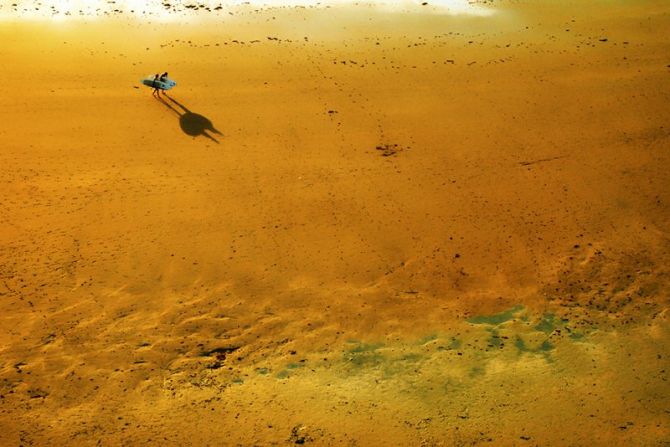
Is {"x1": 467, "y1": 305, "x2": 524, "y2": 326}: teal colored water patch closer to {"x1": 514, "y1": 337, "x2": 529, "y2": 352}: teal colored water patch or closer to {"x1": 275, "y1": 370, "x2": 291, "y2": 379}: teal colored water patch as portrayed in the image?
{"x1": 514, "y1": 337, "x2": 529, "y2": 352}: teal colored water patch

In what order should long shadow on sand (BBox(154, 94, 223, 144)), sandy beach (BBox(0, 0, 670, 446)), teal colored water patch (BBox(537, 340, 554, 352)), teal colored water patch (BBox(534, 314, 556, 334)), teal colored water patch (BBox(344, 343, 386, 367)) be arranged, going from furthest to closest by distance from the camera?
long shadow on sand (BBox(154, 94, 223, 144)) → teal colored water patch (BBox(534, 314, 556, 334)) → teal colored water patch (BBox(537, 340, 554, 352)) → teal colored water patch (BBox(344, 343, 386, 367)) → sandy beach (BBox(0, 0, 670, 446))

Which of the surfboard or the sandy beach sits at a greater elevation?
the surfboard

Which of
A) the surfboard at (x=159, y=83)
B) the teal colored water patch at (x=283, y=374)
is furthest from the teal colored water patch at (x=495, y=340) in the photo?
the surfboard at (x=159, y=83)

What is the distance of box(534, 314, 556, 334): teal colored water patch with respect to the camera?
6406 millimetres

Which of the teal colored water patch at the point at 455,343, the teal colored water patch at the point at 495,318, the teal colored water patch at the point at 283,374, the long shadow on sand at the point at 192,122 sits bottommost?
the teal colored water patch at the point at 283,374

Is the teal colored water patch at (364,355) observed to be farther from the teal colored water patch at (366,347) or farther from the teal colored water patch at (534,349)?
the teal colored water patch at (534,349)

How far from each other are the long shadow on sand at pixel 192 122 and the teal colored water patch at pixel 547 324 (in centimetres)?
565

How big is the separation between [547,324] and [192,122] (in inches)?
254

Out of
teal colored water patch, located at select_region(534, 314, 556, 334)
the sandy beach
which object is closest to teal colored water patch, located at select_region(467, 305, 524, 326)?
the sandy beach

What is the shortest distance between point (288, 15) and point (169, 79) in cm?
440

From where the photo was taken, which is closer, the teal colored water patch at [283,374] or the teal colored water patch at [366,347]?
the teal colored water patch at [283,374]

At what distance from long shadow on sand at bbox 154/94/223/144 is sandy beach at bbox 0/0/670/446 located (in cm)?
5

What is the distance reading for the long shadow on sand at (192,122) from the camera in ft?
29.7

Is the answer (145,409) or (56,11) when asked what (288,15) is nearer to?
(56,11)
